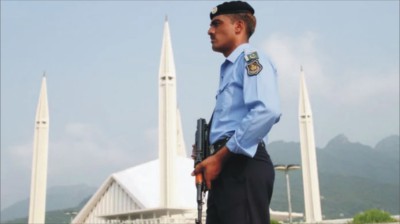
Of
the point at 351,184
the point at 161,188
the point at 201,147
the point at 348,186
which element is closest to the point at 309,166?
the point at 161,188

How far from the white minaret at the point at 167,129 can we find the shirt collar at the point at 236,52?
2029 cm

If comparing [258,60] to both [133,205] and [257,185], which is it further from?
[133,205]

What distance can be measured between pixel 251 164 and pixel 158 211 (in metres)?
22.1

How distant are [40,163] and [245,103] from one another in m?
26.3

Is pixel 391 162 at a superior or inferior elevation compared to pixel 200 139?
superior

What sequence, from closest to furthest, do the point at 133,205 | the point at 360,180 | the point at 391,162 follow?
the point at 133,205, the point at 360,180, the point at 391,162

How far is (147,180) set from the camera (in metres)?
30.8

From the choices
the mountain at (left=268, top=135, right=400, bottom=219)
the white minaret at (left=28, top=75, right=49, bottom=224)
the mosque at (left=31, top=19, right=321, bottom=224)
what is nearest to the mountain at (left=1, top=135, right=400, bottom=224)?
the mountain at (left=268, top=135, right=400, bottom=219)

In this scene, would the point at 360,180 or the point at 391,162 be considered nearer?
the point at 360,180

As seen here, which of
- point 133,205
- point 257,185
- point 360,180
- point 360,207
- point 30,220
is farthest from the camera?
point 360,180

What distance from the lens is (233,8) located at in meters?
2.12

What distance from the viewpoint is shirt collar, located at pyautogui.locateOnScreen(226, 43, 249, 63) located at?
208 centimetres

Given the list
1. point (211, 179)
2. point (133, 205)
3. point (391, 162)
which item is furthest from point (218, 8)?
point (391, 162)

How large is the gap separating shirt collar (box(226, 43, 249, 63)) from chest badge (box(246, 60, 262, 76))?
0.12 m
